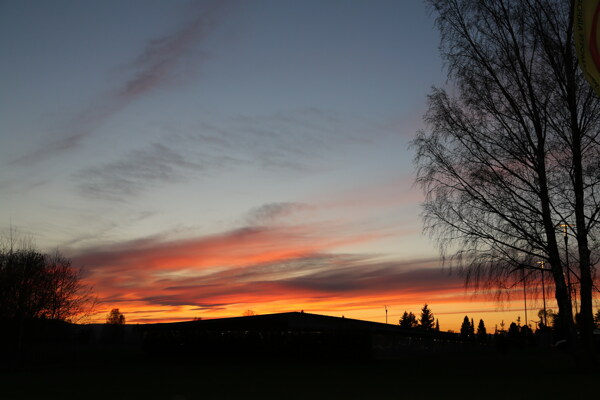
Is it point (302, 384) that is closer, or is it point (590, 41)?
point (590, 41)

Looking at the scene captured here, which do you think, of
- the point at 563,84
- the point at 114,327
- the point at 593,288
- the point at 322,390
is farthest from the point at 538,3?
the point at 114,327

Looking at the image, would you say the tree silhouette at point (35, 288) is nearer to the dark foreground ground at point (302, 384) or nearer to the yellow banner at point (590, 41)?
the dark foreground ground at point (302, 384)

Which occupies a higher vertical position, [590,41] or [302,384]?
[590,41]

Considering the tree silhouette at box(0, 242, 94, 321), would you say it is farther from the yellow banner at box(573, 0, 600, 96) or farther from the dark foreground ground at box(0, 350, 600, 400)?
the yellow banner at box(573, 0, 600, 96)

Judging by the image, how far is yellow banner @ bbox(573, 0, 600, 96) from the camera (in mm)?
8219

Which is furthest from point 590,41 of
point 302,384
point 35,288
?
point 35,288

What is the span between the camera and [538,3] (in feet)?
73.2

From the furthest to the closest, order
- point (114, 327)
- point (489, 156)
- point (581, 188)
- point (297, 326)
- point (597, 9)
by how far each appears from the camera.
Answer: point (114, 327) → point (297, 326) → point (489, 156) → point (581, 188) → point (597, 9)

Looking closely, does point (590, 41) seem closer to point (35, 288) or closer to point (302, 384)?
point (302, 384)

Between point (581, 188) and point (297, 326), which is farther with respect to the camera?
point (297, 326)

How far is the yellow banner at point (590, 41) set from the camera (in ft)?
27.0

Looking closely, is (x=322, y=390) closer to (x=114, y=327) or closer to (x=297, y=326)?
(x=297, y=326)

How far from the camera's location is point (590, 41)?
834cm

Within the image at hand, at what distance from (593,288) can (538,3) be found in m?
10.2
